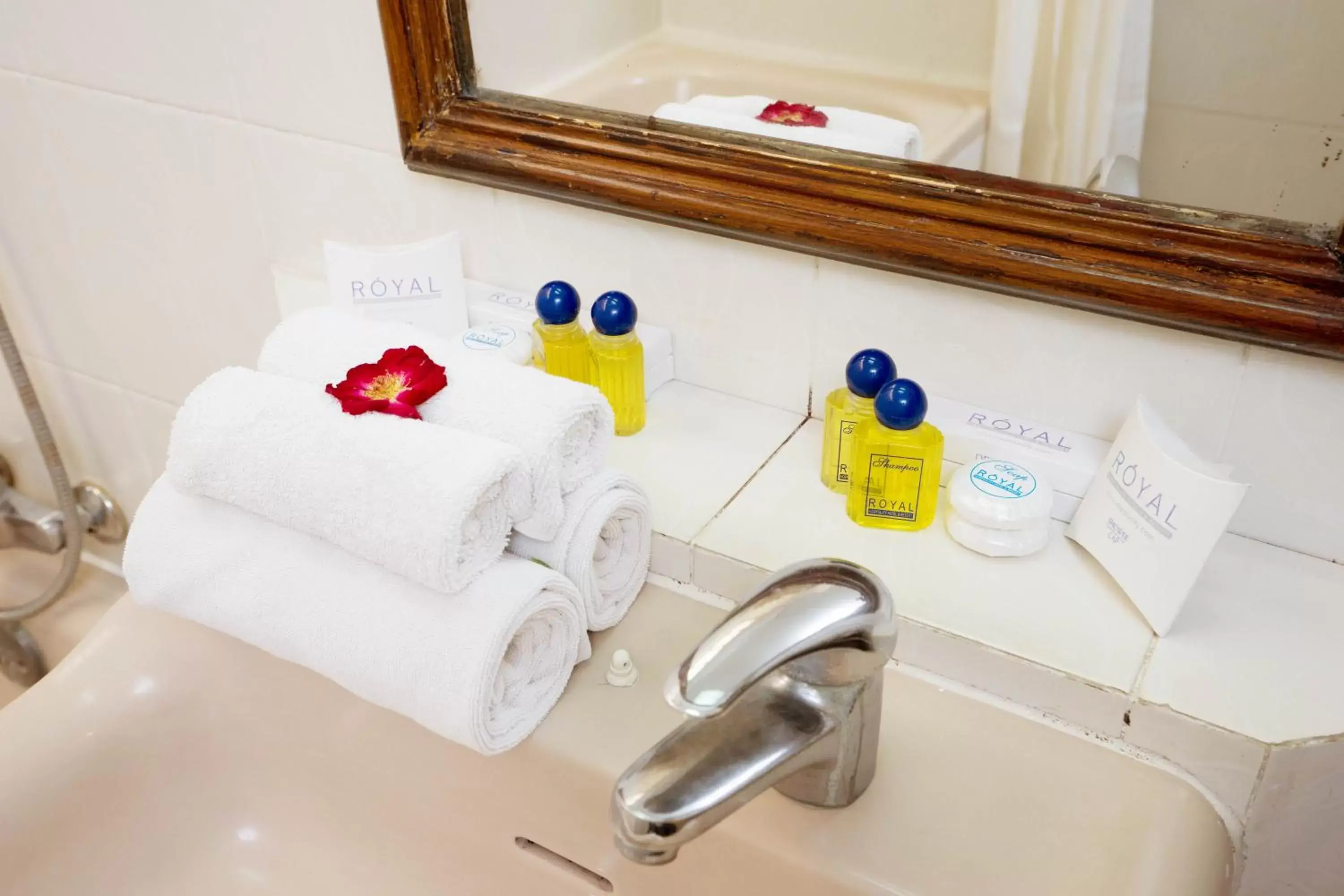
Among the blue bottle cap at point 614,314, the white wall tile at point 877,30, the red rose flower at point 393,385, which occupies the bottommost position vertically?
the blue bottle cap at point 614,314

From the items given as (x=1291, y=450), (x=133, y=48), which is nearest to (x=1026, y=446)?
(x=1291, y=450)

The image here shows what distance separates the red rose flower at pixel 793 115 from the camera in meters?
0.72

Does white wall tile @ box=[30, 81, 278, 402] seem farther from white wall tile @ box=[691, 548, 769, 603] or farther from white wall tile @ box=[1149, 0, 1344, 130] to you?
white wall tile @ box=[1149, 0, 1344, 130]

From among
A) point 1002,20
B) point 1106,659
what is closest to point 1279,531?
point 1106,659

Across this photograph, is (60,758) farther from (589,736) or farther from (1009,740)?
(1009,740)

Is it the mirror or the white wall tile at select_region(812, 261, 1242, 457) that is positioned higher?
the mirror

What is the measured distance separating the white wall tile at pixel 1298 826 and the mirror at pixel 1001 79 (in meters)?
0.28

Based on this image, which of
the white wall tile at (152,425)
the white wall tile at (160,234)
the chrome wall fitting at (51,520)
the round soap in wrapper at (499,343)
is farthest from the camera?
the chrome wall fitting at (51,520)

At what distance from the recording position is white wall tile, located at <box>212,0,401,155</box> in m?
0.83

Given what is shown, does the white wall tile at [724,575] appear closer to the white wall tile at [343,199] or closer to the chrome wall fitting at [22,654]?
the white wall tile at [343,199]

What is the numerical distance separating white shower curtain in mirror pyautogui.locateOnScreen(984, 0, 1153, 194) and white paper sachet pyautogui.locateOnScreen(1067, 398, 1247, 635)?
151mm

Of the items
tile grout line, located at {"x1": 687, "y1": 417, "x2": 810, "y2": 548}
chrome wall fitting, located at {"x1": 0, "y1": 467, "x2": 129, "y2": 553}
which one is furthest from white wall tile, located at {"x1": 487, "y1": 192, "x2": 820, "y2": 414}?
chrome wall fitting, located at {"x1": 0, "y1": 467, "x2": 129, "y2": 553}

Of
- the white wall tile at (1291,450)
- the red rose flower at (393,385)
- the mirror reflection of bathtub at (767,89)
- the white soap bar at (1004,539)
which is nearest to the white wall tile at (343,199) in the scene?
the mirror reflection of bathtub at (767,89)

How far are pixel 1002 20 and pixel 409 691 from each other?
0.51 m
